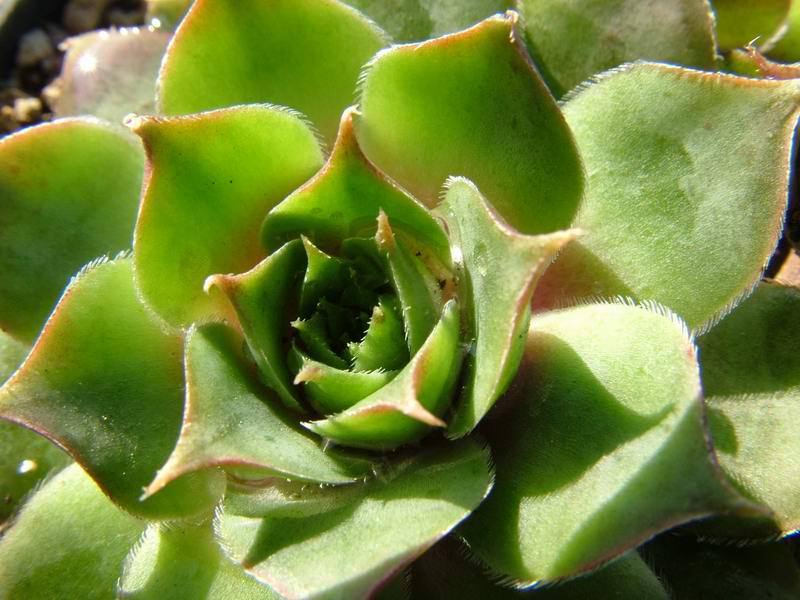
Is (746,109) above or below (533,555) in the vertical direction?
above

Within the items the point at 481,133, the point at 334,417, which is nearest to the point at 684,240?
the point at 481,133

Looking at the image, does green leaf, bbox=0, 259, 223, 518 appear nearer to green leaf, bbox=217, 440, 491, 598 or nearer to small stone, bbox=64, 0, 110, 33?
green leaf, bbox=217, 440, 491, 598

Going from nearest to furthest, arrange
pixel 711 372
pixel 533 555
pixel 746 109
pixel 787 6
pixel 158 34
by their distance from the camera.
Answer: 1. pixel 533 555
2. pixel 746 109
3. pixel 711 372
4. pixel 787 6
5. pixel 158 34

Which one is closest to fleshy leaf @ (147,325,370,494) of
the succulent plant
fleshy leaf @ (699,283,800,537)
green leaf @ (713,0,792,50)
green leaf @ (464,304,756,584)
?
the succulent plant

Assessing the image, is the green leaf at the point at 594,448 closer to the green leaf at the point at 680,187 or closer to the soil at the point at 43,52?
the green leaf at the point at 680,187

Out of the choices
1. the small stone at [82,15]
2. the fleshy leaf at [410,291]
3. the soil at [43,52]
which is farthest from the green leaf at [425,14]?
the small stone at [82,15]

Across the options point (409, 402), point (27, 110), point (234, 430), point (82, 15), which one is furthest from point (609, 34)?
point (82, 15)

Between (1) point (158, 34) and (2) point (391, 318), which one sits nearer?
(2) point (391, 318)

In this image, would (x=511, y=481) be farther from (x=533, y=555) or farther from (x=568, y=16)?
(x=568, y=16)
